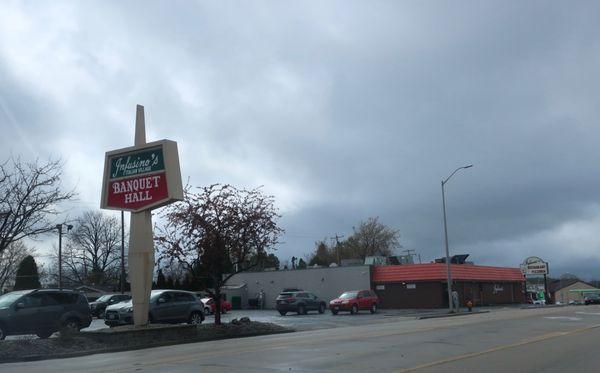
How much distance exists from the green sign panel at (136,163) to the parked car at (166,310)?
578 cm

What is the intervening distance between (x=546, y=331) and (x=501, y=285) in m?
45.5

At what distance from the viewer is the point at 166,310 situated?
25234mm

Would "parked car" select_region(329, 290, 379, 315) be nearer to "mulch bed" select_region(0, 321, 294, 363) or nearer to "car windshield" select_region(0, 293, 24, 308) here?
"mulch bed" select_region(0, 321, 294, 363)

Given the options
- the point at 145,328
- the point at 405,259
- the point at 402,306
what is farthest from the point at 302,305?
the point at 405,259

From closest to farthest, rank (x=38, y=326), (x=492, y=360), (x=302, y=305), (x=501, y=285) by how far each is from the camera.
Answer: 1. (x=492, y=360)
2. (x=38, y=326)
3. (x=302, y=305)
4. (x=501, y=285)

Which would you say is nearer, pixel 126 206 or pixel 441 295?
pixel 126 206

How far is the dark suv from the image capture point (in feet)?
64.4

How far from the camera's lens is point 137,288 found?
20969 millimetres

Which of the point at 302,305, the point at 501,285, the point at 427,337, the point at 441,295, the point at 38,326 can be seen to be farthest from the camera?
the point at 501,285

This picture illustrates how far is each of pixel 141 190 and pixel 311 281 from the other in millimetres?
38886

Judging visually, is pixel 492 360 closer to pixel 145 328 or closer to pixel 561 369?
pixel 561 369

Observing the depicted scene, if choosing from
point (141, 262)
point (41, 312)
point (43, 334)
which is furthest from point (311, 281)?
point (41, 312)

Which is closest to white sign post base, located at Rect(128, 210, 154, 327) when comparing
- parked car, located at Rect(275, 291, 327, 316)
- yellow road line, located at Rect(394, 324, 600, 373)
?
yellow road line, located at Rect(394, 324, 600, 373)

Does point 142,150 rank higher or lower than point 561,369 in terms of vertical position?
higher
